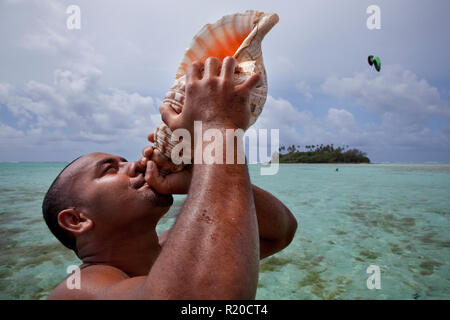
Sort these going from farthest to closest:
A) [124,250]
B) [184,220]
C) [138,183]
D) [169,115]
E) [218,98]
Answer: [124,250], [138,183], [169,115], [218,98], [184,220]

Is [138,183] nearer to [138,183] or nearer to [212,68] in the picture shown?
[138,183]

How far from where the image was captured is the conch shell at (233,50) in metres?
1.32

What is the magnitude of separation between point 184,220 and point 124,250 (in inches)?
41.7

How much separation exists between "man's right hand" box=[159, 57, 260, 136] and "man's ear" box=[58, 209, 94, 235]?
1.05 metres

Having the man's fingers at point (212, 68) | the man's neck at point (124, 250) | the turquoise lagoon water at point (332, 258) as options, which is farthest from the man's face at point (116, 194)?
the turquoise lagoon water at point (332, 258)

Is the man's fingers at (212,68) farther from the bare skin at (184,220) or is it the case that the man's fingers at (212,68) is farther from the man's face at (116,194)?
the man's face at (116,194)

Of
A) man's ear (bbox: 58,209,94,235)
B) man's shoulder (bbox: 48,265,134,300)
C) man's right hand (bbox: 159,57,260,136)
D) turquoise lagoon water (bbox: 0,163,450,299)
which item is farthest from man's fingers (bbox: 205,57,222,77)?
turquoise lagoon water (bbox: 0,163,450,299)

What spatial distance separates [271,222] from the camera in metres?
1.73

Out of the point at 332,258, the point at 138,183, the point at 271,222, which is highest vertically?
the point at 138,183

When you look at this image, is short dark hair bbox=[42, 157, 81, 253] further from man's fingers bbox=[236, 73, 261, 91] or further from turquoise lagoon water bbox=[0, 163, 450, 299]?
turquoise lagoon water bbox=[0, 163, 450, 299]

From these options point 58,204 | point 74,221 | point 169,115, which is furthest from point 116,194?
point 169,115

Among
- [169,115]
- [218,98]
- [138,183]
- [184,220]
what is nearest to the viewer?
[184,220]
